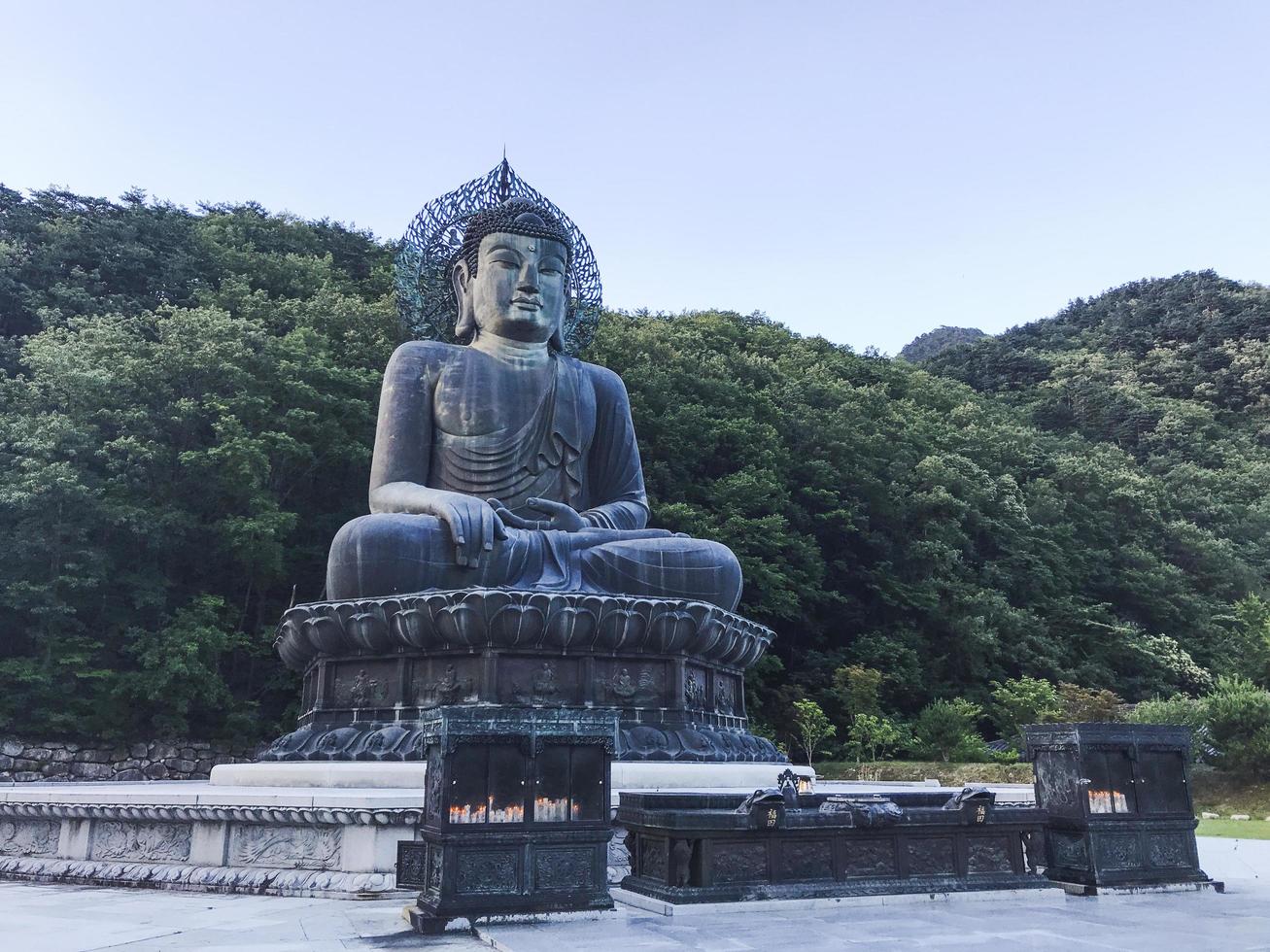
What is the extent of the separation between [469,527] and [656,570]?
1.49 meters

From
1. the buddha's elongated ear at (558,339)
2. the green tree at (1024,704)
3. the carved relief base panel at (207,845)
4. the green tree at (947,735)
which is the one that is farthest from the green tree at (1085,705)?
the carved relief base panel at (207,845)

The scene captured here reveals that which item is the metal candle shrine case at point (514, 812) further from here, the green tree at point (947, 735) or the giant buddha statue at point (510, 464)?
the green tree at point (947, 735)

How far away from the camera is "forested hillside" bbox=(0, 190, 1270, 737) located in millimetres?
13945

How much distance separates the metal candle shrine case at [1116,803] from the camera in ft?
16.1

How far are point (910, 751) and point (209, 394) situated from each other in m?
12.5

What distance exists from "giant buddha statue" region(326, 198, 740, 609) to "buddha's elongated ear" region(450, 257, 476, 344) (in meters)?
0.02

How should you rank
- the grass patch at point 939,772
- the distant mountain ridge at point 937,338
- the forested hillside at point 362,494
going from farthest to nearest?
the distant mountain ridge at point 937,338, the forested hillside at point 362,494, the grass patch at point 939,772

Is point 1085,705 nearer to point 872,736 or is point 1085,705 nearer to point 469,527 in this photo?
point 872,736

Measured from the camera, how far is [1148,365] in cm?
4044

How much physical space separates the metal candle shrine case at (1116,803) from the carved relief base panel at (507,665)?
247 cm

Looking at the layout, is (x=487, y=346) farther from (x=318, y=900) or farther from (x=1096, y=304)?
(x=1096, y=304)

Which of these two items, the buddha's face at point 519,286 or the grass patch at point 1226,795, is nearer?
the buddha's face at point 519,286

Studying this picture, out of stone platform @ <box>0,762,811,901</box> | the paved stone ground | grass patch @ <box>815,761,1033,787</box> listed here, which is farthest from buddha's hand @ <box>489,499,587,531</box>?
grass patch @ <box>815,761,1033,787</box>

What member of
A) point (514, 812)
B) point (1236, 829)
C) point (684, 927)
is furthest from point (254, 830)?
point (1236, 829)
